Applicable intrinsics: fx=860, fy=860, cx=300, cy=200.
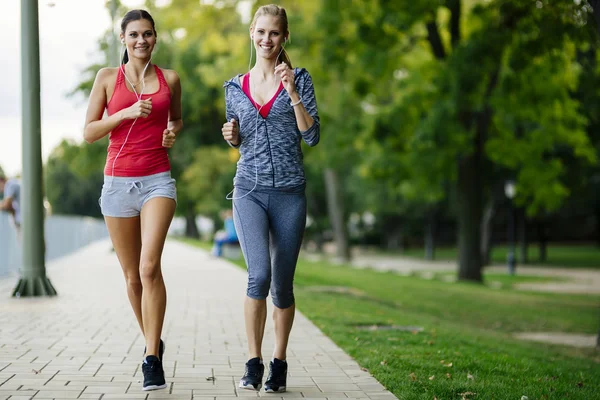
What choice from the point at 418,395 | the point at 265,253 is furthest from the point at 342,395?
the point at 265,253

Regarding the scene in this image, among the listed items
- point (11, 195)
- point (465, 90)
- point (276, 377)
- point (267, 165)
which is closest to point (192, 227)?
point (465, 90)

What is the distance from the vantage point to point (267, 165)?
16.3 feet

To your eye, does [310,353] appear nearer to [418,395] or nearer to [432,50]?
[418,395]

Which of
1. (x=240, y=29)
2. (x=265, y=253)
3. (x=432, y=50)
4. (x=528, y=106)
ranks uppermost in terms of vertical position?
(x=240, y=29)

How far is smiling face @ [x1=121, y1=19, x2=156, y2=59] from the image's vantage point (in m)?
5.14

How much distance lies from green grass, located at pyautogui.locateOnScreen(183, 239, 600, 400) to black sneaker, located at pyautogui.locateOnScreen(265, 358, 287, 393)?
28.3 inches

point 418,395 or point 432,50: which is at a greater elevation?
point 432,50

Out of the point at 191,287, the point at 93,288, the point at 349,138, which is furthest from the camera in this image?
the point at 349,138

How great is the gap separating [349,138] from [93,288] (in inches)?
478

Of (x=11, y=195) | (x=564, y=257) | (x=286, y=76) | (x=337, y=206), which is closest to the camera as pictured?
(x=286, y=76)

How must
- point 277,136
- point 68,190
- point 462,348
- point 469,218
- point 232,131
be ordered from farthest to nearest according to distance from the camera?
point 68,190
point 469,218
point 462,348
point 277,136
point 232,131

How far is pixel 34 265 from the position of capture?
10844mm

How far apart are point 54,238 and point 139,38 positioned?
1896 cm

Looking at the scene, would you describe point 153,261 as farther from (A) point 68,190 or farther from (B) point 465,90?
(A) point 68,190
